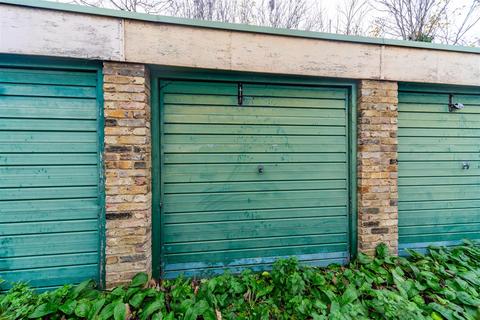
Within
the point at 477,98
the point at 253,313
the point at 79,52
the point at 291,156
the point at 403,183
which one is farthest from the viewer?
the point at 477,98

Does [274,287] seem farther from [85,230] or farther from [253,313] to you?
[85,230]

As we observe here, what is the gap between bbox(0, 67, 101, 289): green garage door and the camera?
224cm

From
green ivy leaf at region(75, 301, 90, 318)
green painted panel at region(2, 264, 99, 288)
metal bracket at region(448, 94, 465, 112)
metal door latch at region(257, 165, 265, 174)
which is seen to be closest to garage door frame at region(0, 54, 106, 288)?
green painted panel at region(2, 264, 99, 288)

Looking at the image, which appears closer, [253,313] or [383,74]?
[253,313]

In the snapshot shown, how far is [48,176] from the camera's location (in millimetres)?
2285

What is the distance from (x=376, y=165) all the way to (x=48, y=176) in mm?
3521

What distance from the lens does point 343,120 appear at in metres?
2.90

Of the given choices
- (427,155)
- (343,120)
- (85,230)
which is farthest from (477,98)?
(85,230)

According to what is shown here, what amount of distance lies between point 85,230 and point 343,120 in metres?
3.11

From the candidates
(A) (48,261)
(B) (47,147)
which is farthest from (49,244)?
(B) (47,147)

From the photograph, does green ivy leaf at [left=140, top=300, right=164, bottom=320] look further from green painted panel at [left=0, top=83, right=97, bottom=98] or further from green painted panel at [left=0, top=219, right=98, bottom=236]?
green painted panel at [left=0, top=83, right=97, bottom=98]

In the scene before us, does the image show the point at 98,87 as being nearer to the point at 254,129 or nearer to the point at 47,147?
the point at 47,147

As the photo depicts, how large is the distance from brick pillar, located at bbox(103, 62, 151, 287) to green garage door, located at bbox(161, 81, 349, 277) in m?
0.29

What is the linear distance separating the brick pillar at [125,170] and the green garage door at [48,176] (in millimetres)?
205
